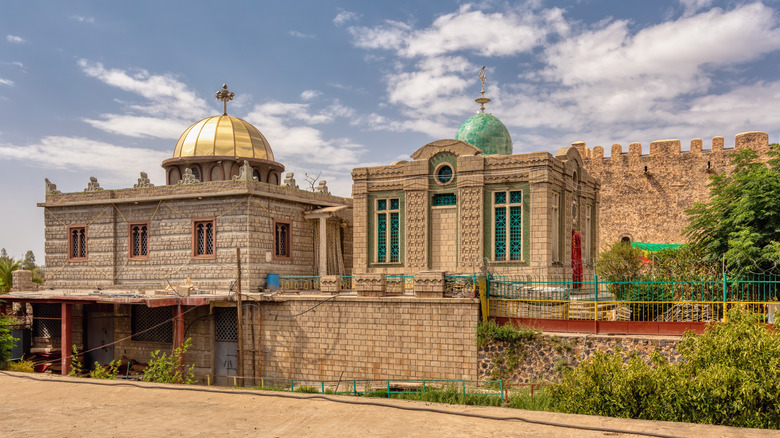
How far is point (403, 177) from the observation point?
64.8 feet

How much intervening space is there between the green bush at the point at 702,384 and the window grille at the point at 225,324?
11720mm

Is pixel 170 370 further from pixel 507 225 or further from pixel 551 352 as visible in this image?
pixel 507 225

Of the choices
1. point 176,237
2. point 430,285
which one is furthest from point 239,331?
point 430,285

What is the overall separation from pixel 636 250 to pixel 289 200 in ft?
52.9

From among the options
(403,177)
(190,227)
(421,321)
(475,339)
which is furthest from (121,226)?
(475,339)

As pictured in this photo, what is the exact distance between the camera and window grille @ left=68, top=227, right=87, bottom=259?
2356 centimetres

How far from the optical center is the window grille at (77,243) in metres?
23.6

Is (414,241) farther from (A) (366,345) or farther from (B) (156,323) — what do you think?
(B) (156,323)

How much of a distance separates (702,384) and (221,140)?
65.7 feet

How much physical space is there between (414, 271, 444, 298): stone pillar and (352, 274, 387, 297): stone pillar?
1.13 meters

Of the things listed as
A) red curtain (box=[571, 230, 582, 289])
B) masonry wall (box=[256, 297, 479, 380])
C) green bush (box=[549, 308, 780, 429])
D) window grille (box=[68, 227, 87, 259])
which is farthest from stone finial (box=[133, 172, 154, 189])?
green bush (box=[549, 308, 780, 429])

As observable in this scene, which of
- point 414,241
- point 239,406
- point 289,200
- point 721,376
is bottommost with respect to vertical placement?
point 239,406

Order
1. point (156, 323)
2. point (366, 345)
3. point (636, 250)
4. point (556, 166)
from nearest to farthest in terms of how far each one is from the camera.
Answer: point (366, 345) → point (556, 166) → point (156, 323) → point (636, 250)

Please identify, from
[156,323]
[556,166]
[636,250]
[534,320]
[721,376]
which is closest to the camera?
[721,376]
